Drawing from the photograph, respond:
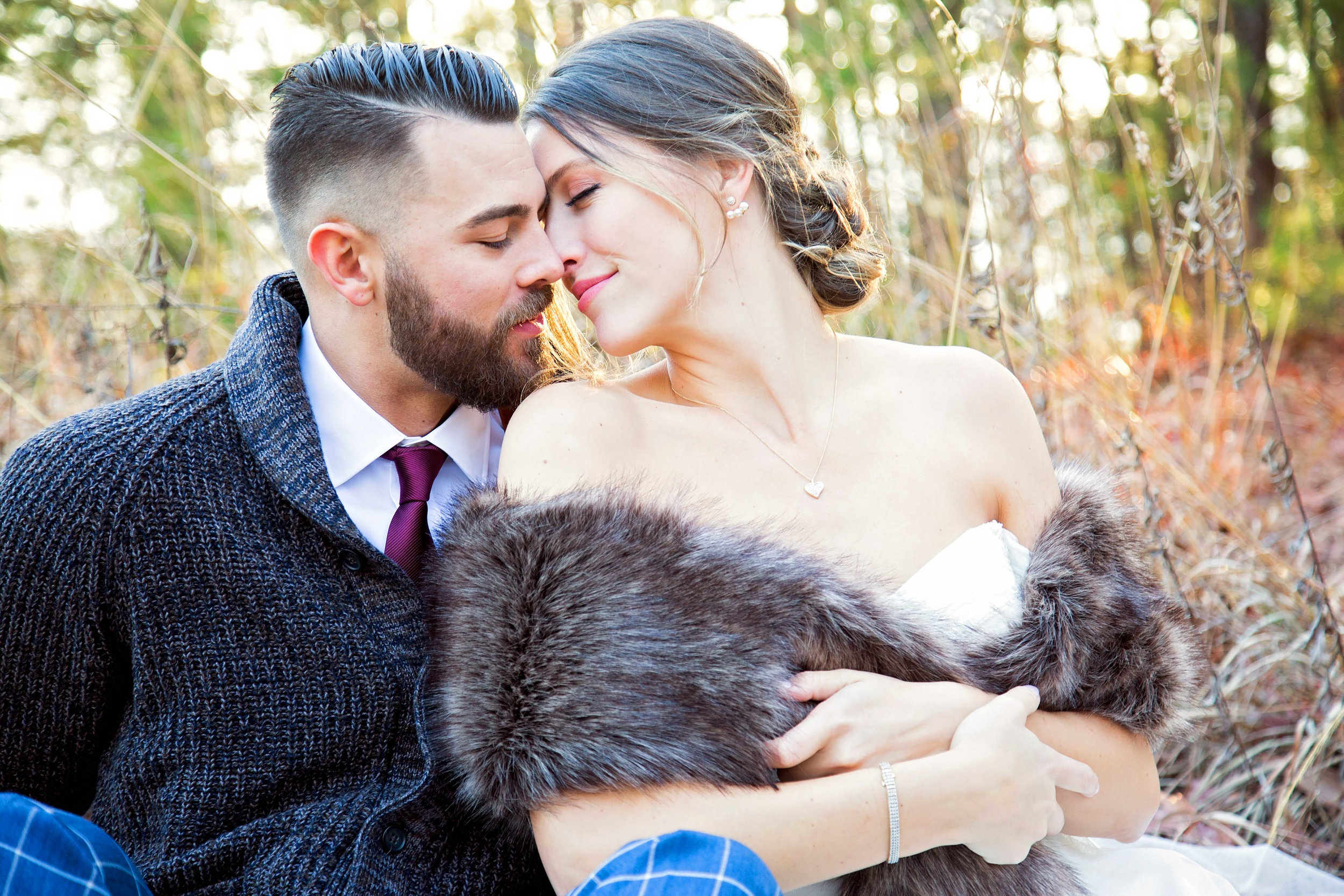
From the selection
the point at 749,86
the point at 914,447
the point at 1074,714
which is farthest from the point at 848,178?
the point at 1074,714

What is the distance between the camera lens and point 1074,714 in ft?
5.70

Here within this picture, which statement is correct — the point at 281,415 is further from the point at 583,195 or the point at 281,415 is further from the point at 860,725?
the point at 860,725

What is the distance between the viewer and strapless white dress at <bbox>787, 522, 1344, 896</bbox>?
171cm

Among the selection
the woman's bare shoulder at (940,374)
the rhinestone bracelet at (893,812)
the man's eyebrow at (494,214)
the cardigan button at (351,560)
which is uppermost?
the man's eyebrow at (494,214)

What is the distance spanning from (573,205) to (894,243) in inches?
60.8

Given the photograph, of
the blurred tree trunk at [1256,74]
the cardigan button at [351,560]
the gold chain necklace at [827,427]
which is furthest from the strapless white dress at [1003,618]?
the blurred tree trunk at [1256,74]

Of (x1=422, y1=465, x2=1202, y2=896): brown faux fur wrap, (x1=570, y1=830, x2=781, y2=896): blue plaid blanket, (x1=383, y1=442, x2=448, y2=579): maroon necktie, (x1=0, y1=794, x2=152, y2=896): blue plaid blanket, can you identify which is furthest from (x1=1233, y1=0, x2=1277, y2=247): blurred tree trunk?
(x1=0, y1=794, x2=152, y2=896): blue plaid blanket

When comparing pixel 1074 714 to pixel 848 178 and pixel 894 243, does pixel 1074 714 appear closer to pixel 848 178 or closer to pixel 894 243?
pixel 848 178

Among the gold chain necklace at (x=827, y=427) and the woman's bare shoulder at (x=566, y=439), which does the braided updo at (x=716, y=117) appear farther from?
the woman's bare shoulder at (x=566, y=439)

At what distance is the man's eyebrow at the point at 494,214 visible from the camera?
6.18 feet

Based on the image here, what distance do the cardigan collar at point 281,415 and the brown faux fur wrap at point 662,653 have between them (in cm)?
21

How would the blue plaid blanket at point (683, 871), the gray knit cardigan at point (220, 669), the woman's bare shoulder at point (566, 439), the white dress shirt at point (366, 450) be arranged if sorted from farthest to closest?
the white dress shirt at point (366, 450) → the woman's bare shoulder at point (566, 439) → the gray knit cardigan at point (220, 669) → the blue plaid blanket at point (683, 871)

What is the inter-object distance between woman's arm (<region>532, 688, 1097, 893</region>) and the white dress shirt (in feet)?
1.90

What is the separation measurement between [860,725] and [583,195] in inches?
42.2
